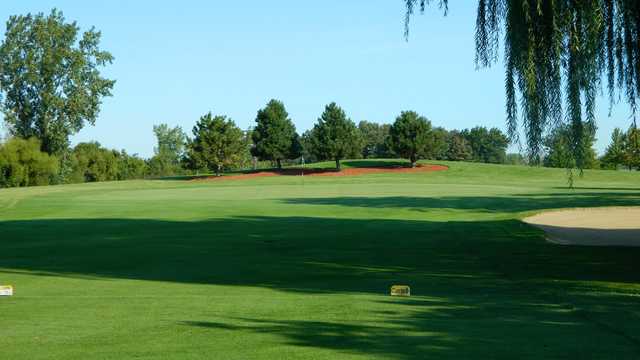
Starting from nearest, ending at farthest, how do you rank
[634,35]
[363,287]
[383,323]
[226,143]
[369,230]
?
[383,323] < [634,35] < [363,287] < [369,230] < [226,143]

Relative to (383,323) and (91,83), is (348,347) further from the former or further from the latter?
(91,83)

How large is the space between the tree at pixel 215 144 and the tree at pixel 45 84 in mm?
12504

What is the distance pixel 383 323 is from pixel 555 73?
15.4ft

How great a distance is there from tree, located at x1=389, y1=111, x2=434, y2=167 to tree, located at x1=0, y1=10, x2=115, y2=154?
109 ft

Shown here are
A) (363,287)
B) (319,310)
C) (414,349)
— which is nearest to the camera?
(414,349)

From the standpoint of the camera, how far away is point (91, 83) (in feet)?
272

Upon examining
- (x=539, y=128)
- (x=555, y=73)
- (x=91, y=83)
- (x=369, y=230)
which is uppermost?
Result: (x=91, y=83)

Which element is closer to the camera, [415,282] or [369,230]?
[415,282]

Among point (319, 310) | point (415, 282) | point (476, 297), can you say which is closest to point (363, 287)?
point (415, 282)

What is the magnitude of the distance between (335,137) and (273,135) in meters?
7.53

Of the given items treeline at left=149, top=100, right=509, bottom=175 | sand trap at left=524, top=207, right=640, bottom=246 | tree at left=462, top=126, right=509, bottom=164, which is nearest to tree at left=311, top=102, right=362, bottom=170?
treeline at left=149, top=100, right=509, bottom=175

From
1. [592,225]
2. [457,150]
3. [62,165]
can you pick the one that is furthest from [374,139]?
[592,225]

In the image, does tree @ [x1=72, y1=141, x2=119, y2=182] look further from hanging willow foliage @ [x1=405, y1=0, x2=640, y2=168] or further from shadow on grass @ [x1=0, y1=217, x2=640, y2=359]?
hanging willow foliage @ [x1=405, y1=0, x2=640, y2=168]

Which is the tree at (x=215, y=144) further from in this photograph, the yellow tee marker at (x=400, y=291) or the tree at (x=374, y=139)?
the yellow tee marker at (x=400, y=291)
